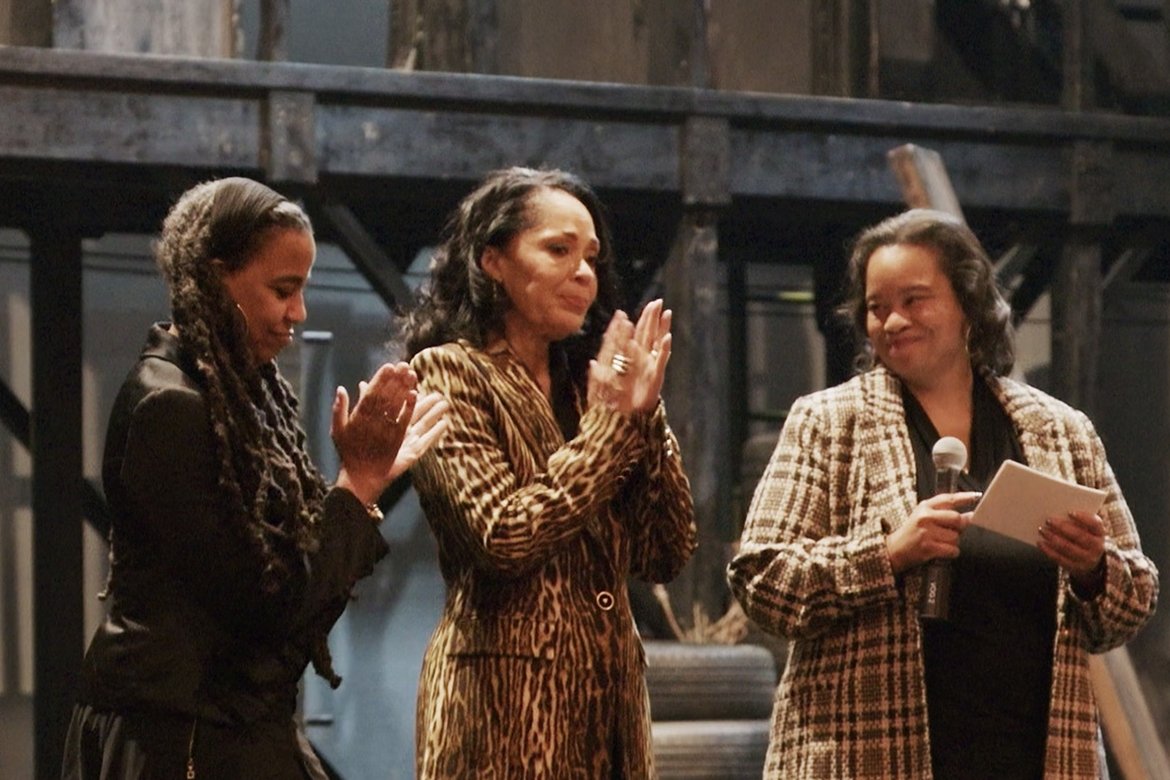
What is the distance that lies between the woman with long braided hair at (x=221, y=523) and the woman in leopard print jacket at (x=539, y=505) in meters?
0.36

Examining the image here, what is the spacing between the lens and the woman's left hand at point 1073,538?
3465 millimetres

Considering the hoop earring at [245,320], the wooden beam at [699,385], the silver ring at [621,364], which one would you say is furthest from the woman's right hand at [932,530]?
the wooden beam at [699,385]

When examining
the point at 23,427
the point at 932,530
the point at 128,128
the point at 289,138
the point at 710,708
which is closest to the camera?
the point at 932,530

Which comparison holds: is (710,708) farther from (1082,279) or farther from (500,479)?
(500,479)

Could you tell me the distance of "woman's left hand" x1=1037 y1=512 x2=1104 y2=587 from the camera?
11.4ft

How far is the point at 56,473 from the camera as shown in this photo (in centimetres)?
948

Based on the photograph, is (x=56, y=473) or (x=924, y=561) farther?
(x=56, y=473)

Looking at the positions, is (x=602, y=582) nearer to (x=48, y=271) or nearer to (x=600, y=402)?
(x=600, y=402)

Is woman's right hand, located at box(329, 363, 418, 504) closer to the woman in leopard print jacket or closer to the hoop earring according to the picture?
the hoop earring

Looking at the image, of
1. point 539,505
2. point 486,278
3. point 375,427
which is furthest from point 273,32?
point 375,427

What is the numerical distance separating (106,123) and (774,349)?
5.23 m

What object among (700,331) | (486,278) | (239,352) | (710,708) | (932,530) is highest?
(700,331)

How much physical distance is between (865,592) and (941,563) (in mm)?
145

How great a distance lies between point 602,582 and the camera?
336 centimetres
